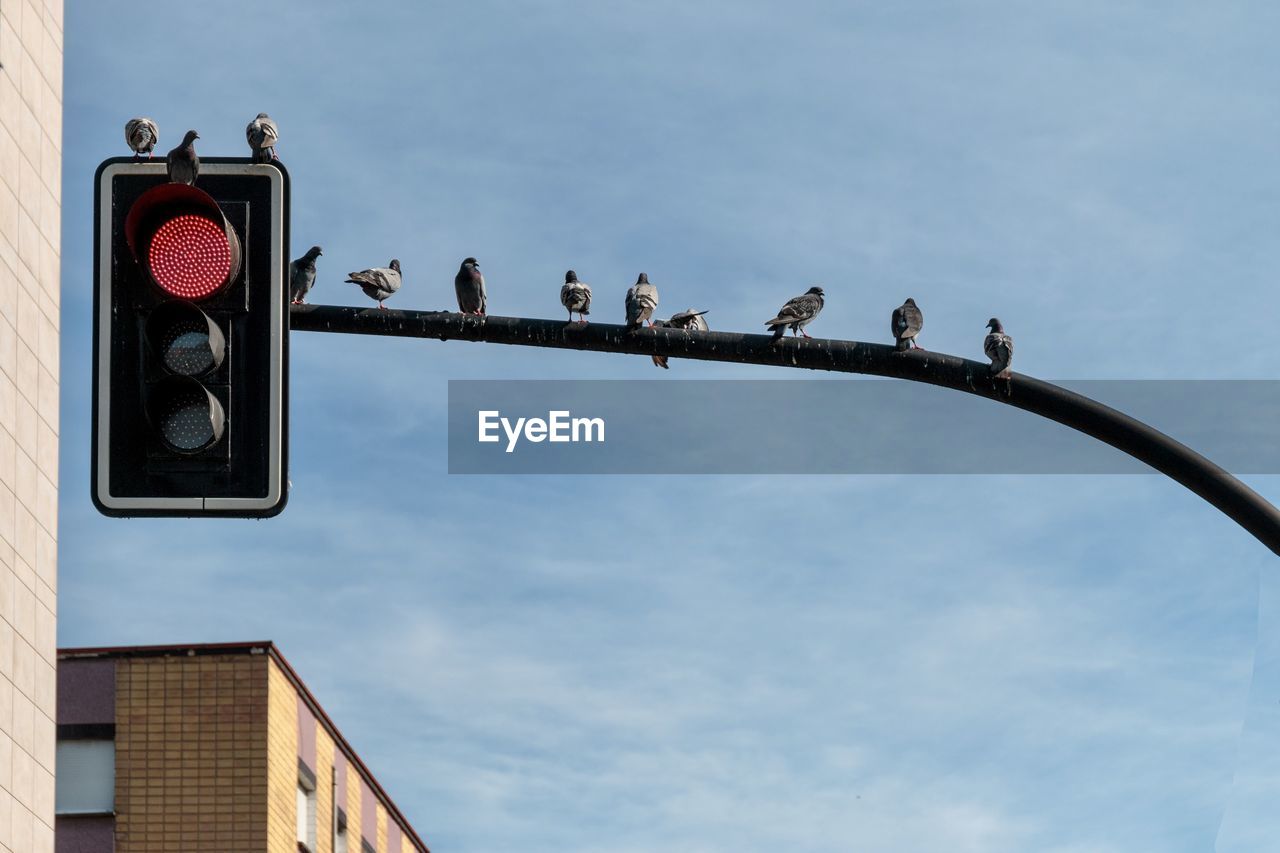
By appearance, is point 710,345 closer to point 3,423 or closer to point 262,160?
point 262,160

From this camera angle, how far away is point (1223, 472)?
743 centimetres

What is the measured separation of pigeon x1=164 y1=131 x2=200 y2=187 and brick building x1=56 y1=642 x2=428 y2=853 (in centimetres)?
3104

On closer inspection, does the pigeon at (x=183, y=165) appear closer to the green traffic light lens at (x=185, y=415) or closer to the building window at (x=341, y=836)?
the green traffic light lens at (x=185, y=415)

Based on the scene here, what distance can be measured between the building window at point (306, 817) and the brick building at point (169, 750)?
1.69 metres

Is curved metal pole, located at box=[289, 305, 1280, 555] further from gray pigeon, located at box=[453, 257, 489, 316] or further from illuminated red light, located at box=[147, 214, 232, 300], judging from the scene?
gray pigeon, located at box=[453, 257, 489, 316]

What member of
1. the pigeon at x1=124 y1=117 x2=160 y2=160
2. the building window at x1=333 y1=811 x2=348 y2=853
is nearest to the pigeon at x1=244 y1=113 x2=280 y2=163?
the pigeon at x1=124 y1=117 x2=160 y2=160

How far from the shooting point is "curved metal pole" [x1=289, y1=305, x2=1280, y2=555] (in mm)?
7141

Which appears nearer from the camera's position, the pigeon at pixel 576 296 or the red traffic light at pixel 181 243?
the red traffic light at pixel 181 243

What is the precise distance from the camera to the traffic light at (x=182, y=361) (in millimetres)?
5652

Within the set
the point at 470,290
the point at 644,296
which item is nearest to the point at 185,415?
the point at 644,296

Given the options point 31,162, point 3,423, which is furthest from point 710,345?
point 31,162

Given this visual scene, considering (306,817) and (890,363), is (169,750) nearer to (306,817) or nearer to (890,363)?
(306,817)

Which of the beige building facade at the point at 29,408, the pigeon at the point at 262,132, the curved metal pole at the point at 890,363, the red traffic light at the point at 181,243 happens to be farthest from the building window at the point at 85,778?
the red traffic light at the point at 181,243

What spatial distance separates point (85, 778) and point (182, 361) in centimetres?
3181
